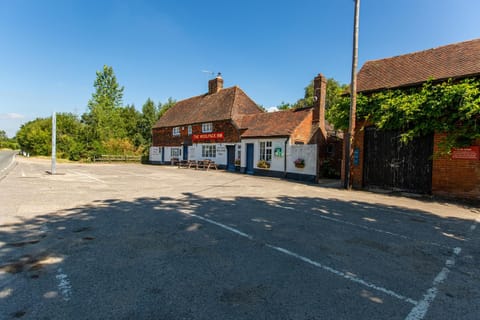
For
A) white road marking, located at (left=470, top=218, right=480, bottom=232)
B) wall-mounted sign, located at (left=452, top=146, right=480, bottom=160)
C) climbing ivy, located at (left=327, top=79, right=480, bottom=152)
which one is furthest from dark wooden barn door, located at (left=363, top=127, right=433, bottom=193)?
white road marking, located at (left=470, top=218, right=480, bottom=232)

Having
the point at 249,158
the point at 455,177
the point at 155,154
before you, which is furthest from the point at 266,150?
the point at 155,154

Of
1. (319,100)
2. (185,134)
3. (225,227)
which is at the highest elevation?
(319,100)

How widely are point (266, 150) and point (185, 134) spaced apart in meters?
13.3

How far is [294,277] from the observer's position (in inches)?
138

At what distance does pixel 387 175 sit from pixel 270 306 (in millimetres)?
11540

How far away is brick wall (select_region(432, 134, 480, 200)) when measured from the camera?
994cm

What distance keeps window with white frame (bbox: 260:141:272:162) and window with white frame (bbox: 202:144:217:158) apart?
6905 mm

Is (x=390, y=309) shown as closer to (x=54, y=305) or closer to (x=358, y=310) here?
(x=358, y=310)

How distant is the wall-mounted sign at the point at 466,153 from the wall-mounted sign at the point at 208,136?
58.2 ft

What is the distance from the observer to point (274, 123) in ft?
68.1

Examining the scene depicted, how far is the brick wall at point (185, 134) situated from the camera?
24125 millimetres

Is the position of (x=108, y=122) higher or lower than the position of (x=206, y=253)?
higher

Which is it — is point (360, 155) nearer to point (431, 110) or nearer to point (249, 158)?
point (431, 110)

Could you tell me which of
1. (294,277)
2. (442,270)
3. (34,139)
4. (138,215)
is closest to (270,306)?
(294,277)
